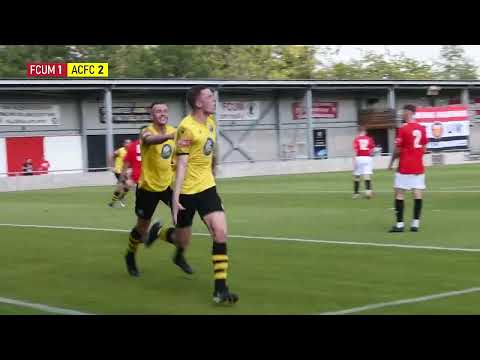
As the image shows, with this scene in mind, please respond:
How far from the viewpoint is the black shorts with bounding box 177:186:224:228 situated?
8672 mm

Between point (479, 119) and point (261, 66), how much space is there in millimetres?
29599

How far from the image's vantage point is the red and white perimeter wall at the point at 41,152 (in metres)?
46.5

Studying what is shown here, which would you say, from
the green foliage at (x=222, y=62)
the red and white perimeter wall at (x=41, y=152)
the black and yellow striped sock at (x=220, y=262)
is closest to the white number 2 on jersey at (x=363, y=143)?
the black and yellow striped sock at (x=220, y=262)

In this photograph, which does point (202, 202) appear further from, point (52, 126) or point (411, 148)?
point (52, 126)

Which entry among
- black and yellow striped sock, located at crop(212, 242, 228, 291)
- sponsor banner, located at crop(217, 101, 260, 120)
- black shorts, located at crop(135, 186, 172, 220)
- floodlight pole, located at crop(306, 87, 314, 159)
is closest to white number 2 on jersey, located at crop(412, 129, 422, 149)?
black shorts, located at crop(135, 186, 172, 220)

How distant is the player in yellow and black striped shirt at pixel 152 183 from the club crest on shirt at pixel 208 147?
1.51m

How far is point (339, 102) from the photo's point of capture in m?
59.6

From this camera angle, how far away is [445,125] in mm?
55688

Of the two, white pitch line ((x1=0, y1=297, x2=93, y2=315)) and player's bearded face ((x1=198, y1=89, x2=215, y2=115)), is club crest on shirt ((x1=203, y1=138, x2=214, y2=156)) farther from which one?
white pitch line ((x1=0, y1=297, x2=93, y2=315))

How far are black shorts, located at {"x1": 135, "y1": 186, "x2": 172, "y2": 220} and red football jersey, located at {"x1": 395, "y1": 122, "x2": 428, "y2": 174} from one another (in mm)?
5197

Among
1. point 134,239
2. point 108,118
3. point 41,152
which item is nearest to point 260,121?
point 108,118

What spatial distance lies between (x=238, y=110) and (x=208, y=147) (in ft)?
153

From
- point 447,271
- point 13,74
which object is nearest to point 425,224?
point 447,271
